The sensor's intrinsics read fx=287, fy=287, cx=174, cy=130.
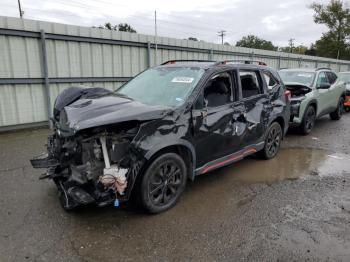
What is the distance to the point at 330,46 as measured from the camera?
4303 cm

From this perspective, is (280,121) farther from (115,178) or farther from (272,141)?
(115,178)

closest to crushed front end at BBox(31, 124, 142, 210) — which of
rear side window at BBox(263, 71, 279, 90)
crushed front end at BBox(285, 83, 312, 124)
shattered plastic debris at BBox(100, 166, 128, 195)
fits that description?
shattered plastic debris at BBox(100, 166, 128, 195)

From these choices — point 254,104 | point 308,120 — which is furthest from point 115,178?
point 308,120

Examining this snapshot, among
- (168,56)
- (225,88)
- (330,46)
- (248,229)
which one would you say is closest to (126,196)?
(248,229)

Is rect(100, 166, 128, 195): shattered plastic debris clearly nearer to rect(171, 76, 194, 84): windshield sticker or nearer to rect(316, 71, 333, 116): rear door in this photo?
rect(171, 76, 194, 84): windshield sticker

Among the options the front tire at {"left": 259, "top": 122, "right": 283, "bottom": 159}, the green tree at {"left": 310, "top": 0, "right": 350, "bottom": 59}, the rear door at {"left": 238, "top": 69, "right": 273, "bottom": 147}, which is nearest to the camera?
the rear door at {"left": 238, "top": 69, "right": 273, "bottom": 147}

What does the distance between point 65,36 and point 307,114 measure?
22.8 feet

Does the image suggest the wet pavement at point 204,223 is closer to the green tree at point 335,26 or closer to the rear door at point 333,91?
the rear door at point 333,91

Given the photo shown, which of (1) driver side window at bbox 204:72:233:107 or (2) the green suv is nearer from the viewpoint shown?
(1) driver side window at bbox 204:72:233:107

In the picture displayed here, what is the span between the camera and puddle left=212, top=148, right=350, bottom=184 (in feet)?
16.0

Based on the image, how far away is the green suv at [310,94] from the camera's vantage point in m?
7.45

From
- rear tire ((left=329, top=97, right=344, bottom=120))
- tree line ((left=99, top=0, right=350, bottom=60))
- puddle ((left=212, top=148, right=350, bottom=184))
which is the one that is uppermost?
tree line ((left=99, top=0, right=350, bottom=60))

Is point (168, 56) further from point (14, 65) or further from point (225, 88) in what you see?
point (225, 88)

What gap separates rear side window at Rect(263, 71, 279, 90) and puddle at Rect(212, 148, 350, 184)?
147 cm
